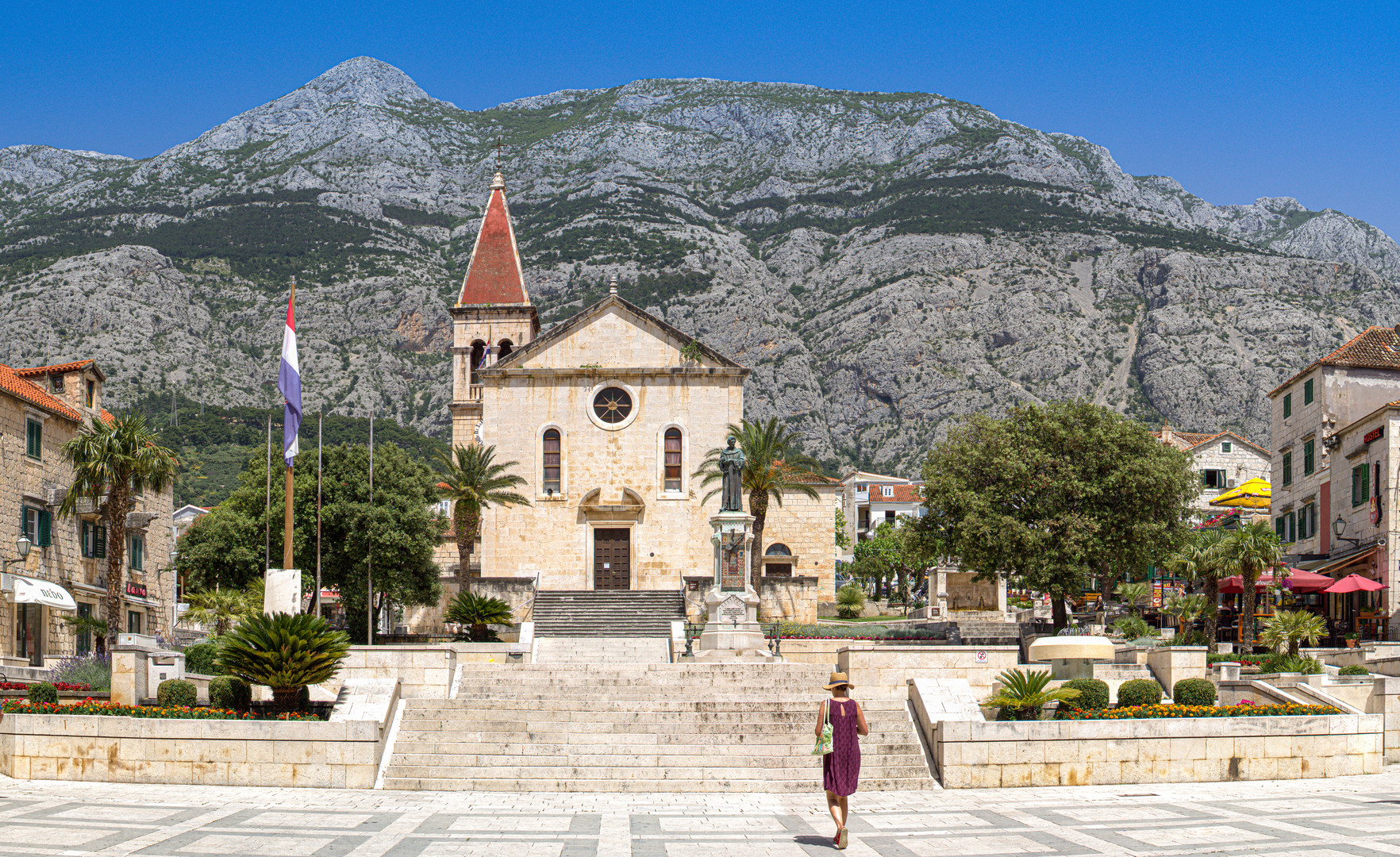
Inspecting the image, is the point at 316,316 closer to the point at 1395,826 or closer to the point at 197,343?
the point at 197,343

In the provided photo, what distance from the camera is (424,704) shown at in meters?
20.2

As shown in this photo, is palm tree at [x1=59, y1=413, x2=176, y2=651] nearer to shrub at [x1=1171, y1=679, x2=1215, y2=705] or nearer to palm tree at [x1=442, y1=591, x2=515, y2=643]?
palm tree at [x1=442, y1=591, x2=515, y2=643]

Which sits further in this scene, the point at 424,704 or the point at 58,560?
the point at 58,560

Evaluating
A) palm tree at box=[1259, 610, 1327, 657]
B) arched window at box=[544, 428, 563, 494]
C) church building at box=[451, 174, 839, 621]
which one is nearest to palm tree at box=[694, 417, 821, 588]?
church building at box=[451, 174, 839, 621]

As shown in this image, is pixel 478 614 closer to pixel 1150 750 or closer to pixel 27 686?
pixel 27 686

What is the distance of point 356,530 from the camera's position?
38.2 metres

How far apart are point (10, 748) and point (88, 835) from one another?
20.3ft

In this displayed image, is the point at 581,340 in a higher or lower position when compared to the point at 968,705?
higher

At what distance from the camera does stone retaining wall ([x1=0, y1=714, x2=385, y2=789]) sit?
17250 mm

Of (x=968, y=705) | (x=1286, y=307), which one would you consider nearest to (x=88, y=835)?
(x=968, y=705)

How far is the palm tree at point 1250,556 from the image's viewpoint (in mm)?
31062

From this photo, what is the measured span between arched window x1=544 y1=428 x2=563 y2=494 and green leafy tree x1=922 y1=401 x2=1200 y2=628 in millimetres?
13554

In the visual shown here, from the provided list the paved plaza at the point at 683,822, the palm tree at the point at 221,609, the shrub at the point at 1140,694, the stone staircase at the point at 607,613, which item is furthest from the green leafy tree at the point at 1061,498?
the palm tree at the point at 221,609

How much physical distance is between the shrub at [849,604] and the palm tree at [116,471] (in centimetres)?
3396
